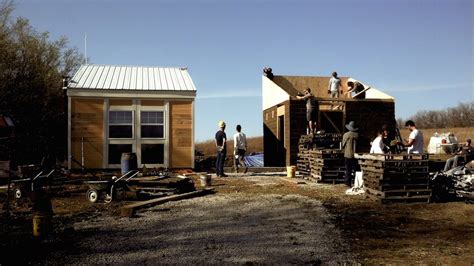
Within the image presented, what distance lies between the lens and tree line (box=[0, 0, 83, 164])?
21859 mm

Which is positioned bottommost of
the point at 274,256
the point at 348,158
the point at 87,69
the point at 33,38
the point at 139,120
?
the point at 274,256

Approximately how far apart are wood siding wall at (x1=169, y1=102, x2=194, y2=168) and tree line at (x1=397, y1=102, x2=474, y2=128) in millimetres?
56610

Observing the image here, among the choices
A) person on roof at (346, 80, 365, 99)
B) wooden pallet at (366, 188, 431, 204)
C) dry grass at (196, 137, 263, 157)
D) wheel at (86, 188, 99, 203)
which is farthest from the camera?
dry grass at (196, 137, 263, 157)

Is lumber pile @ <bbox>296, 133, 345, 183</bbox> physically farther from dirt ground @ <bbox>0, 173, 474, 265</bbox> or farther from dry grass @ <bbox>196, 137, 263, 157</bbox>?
dry grass @ <bbox>196, 137, 263, 157</bbox>

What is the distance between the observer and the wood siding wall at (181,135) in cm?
→ 1748

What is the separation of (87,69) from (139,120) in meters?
4.51

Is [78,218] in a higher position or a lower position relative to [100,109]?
lower

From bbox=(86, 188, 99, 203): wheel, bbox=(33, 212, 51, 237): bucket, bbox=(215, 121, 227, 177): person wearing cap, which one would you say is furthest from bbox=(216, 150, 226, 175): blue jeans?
bbox=(33, 212, 51, 237): bucket

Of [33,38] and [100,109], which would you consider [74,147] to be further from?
[33,38]

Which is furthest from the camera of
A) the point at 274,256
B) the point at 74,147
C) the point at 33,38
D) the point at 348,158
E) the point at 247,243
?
the point at 33,38

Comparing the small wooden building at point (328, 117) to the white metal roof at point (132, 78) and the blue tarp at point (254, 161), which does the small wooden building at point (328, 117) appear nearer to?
the blue tarp at point (254, 161)

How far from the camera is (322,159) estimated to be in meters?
13.2

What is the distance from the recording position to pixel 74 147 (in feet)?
55.7

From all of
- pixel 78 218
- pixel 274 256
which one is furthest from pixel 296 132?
pixel 274 256
